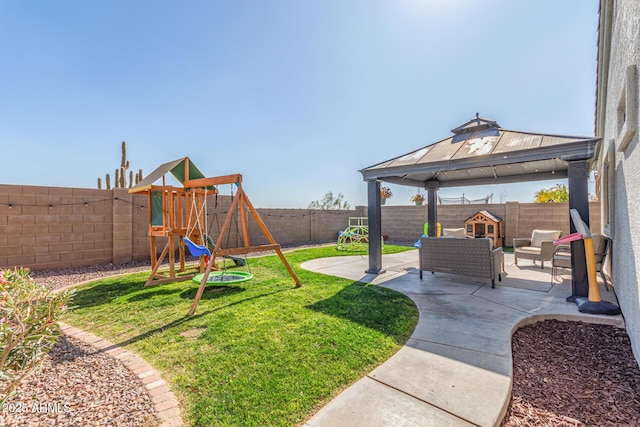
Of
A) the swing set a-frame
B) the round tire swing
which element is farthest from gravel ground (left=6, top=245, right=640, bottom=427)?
the swing set a-frame

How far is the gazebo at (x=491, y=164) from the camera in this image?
4043mm

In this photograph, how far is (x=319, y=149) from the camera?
1324 cm

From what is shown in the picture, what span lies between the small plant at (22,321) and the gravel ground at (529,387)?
47cm

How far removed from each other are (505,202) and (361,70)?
7411 millimetres

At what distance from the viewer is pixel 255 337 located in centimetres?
297

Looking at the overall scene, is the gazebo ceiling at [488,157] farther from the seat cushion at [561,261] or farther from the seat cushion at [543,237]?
the seat cushion at [561,261]

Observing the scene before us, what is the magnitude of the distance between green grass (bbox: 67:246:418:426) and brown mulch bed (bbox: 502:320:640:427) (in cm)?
103

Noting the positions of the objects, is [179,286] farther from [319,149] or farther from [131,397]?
[319,149]

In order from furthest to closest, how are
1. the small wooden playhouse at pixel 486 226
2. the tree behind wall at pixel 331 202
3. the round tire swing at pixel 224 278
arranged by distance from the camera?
the tree behind wall at pixel 331 202 → the small wooden playhouse at pixel 486 226 → the round tire swing at pixel 224 278

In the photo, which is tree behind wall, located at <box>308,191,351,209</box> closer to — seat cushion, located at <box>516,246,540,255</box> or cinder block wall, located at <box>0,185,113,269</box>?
seat cushion, located at <box>516,246,540,255</box>

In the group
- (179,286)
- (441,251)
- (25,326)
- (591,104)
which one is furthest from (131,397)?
(591,104)

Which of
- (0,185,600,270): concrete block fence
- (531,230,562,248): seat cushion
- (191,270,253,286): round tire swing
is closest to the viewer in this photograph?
(191,270,253,286): round tire swing

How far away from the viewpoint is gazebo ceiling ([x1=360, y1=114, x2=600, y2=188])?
421cm

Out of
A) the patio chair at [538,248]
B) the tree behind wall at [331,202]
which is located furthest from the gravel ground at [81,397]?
the tree behind wall at [331,202]
